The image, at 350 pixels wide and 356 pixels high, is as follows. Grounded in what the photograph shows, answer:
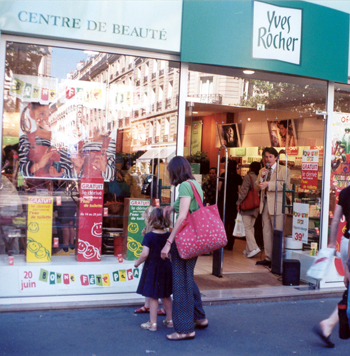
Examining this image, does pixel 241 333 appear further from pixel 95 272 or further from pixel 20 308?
pixel 20 308

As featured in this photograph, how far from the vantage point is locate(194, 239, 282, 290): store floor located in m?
6.85

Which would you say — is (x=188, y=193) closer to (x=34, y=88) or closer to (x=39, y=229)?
(x=39, y=229)

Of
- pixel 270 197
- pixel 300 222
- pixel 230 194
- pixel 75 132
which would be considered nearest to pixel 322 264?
pixel 300 222

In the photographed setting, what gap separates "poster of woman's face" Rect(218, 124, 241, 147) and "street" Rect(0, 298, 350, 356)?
6061 millimetres

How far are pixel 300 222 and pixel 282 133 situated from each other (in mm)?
2794

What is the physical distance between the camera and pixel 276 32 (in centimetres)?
652

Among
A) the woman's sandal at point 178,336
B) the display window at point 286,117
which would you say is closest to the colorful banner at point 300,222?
the display window at point 286,117

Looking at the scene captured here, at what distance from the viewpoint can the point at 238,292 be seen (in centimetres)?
635

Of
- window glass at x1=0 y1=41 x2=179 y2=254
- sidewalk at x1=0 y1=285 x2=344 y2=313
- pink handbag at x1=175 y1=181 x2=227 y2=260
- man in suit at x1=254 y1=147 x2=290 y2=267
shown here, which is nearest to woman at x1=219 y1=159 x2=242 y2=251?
man in suit at x1=254 y1=147 x2=290 y2=267

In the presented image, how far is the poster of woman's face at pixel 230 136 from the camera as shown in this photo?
11.2 meters

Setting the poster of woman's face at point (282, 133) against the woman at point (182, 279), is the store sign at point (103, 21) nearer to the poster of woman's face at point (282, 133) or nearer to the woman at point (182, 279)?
the woman at point (182, 279)

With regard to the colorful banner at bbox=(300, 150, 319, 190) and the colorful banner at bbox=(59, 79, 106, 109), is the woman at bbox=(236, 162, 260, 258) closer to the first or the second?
the colorful banner at bbox=(300, 150, 319, 190)

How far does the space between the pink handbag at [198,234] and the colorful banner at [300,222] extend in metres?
3.45

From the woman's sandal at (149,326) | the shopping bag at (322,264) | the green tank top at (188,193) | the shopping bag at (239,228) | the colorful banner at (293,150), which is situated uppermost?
the colorful banner at (293,150)
